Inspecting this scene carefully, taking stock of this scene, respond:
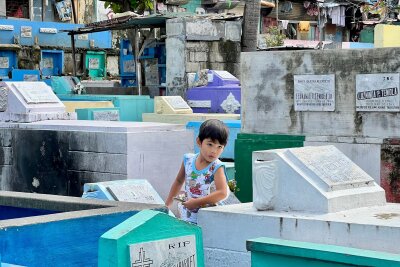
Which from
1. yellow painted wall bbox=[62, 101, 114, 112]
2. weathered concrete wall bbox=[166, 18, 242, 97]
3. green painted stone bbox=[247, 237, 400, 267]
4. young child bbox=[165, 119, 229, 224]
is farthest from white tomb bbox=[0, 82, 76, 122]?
weathered concrete wall bbox=[166, 18, 242, 97]

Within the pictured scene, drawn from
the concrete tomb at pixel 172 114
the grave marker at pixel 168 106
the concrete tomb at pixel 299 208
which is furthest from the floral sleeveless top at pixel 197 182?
the grave marker at pixel 168 106

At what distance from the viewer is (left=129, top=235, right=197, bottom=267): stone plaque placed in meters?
3.42

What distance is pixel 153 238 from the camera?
351cm

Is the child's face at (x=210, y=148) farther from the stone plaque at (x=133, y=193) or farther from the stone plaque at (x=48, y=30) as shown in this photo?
the stone plaque at (x=48, y=30)

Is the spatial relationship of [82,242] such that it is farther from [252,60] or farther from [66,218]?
[252,60]

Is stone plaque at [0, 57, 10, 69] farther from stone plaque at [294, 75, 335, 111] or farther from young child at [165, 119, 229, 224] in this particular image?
young child at [165, 119, 229, 224]

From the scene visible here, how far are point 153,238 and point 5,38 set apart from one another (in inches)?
1082

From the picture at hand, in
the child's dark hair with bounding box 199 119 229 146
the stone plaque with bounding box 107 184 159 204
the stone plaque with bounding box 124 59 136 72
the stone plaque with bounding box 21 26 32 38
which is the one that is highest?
the stone plaque with bounding box 21 26 32 38

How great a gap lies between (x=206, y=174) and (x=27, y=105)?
4.02m

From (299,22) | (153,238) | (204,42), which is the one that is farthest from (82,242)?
(299,22)

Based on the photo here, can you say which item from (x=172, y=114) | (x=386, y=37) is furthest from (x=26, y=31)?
(x=386, y=37)

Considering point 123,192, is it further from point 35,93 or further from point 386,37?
point 386,37

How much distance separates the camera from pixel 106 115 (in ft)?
44.0

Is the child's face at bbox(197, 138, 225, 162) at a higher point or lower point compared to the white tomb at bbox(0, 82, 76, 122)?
lower
